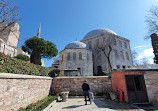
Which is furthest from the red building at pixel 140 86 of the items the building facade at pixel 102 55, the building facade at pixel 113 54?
the building facade at pixel 113 54

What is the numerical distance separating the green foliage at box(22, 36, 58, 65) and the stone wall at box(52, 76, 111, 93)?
754 centimetres

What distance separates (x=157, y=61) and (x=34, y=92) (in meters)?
15.9

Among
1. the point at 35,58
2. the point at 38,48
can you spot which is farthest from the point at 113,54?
the point at 35,58

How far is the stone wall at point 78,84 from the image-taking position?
893 centimetres

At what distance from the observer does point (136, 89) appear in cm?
618

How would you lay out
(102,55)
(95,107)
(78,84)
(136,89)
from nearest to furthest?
1. (95,107)
2. (136,89)
3. (78,84)
4. (102,55)

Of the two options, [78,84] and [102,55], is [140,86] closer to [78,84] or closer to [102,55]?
[78,84]

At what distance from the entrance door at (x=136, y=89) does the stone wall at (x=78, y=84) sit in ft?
8.79

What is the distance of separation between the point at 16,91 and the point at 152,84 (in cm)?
885

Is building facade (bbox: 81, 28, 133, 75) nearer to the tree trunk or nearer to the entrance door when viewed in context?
Answer: the entrance door

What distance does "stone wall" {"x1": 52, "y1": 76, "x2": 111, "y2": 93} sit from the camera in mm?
8930

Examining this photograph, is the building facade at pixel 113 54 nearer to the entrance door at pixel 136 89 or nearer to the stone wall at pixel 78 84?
the stone wall at pixel 78 84

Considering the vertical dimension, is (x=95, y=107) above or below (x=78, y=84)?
below

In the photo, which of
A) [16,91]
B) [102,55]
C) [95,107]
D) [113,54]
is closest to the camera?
[16,91]
